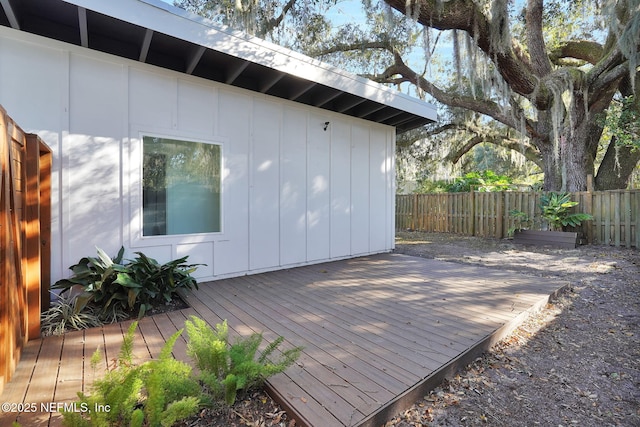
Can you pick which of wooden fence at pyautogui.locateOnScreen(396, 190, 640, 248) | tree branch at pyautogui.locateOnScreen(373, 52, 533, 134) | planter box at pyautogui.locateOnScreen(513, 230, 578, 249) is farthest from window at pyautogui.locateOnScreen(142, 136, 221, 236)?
wooden fence at pyautogui.locateOnScreen(396, 190, 640, 248)

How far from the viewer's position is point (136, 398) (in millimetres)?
1430

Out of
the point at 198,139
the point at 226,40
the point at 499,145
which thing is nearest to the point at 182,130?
the point at 198,139

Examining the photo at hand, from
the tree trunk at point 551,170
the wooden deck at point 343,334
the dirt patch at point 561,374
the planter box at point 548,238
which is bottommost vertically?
the dirt patch at point 561,374

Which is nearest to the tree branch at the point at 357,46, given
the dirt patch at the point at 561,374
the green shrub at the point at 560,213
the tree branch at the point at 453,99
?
the tree branch at the point at 453,99

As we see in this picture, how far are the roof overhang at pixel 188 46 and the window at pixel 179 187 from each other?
97 centimetres

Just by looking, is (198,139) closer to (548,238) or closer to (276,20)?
(276,20)

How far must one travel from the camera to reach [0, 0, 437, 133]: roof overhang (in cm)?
293

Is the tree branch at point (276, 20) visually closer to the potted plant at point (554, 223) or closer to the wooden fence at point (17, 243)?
the wooden fence at point (17, 243)

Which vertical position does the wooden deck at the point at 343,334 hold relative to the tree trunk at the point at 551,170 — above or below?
below

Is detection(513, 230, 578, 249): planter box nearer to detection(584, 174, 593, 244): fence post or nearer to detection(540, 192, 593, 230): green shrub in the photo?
detection(540, 192, 593, 230): green shrub

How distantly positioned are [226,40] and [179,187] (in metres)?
1.85

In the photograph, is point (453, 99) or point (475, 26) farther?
point (453, 99)

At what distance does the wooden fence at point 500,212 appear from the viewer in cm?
671

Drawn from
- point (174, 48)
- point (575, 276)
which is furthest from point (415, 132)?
point (174, 48)
